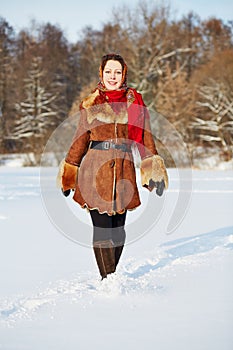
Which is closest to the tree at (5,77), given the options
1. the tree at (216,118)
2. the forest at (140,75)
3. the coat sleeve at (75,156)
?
the forest at (140,75)

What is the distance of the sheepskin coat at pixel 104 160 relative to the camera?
2.61 metres

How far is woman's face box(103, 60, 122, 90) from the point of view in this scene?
104 inches

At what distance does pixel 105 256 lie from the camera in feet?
8.75

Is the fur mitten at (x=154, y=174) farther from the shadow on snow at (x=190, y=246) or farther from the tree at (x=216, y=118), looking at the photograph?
the tree at (x=216, y=118)

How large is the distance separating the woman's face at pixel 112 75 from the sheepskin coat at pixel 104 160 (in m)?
0.07

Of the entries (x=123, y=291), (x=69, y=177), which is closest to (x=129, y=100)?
(x=69, y=177)

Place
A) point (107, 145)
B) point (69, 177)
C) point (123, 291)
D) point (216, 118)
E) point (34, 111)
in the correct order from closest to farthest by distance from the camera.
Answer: point (123, 291), point (107, 145), point (69, 177), point (216, 118), point (34, 111)

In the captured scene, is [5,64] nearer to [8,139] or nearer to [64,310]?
[8,139]

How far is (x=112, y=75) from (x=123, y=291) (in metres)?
1.13

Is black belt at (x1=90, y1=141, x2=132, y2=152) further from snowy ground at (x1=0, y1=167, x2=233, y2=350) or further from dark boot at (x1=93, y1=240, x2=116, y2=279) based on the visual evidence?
snowy ground at (x1=0, y1=167, x2=233, y2=350)

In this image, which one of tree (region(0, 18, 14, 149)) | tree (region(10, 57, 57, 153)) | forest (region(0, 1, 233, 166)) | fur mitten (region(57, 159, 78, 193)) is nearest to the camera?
fur mitten (region(57, 159, 78, 193))

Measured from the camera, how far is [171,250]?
3.61 metres

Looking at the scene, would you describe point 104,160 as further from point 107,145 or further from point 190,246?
point 190,246

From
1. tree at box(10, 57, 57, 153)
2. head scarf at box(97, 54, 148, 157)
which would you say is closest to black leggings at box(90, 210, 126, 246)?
head scarf at box(97, 54, 148, 157)
